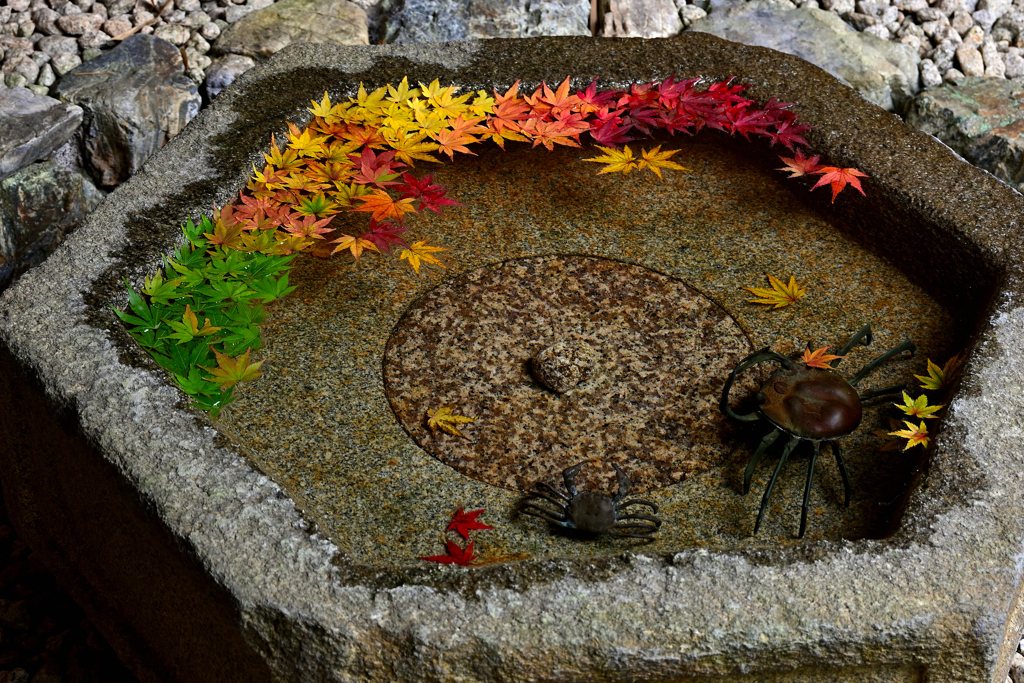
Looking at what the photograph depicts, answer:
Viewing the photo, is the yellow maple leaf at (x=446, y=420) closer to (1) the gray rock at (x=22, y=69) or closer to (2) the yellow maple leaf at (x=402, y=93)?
(2) the yellow maple leaf at (x=402, y=93)

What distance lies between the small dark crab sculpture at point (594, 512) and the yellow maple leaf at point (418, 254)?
0.72 meters

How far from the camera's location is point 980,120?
3.32 m

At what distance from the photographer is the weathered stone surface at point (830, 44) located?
3.52m

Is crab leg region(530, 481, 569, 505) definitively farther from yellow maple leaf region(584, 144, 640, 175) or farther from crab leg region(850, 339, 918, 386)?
yellow maple leaf region(584, 144, 640, 175)

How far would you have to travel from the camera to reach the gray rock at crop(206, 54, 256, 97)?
3.37 m

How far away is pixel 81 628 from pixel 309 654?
4.07 feet

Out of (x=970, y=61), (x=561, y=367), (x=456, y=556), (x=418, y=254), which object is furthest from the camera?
(x=970, y=61)

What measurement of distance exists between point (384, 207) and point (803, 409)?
1.16 m

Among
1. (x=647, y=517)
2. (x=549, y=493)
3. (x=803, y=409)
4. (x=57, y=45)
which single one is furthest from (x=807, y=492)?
(x=57, y=45)

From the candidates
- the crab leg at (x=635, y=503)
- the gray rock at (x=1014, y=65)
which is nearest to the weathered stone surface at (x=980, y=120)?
the gray rock at (x=1014, y=65)

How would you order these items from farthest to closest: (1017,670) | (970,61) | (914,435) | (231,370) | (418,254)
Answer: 1. (970,61)
2. (418,254)
3. (1017,670)
4. (231,370)
5. (914,435)

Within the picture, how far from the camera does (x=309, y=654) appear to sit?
5.10 ft

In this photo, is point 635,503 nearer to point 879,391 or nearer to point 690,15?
point 879,391

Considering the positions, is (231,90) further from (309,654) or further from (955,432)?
(955,432)
